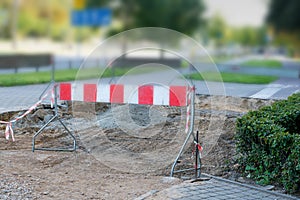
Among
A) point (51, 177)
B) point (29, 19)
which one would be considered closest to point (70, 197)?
point (51, 177)

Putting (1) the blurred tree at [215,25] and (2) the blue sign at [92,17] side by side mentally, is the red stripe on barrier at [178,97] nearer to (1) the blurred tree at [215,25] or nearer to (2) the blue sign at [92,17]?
(1) the blurred tree at [215,25]

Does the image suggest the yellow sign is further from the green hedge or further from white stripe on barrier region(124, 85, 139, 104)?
the green hedge

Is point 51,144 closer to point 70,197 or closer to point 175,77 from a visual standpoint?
point 70,197

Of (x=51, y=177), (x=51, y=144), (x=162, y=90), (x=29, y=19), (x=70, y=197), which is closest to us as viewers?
(x=70, y=197)

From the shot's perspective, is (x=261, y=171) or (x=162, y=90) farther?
(x=162, y=90)

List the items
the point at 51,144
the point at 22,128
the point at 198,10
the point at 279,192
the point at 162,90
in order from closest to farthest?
Answer: the point at 279,192 < the point at 162,90 < the point at 51,144 < the point at 22,128 < the point at 198,10

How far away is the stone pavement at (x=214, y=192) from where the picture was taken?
15.2 ft

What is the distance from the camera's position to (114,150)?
6820 millimetres

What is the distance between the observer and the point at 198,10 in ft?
41.2

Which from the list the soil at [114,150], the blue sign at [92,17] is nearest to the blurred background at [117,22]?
the blue sign at [92,17]

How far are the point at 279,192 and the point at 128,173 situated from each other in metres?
1.88

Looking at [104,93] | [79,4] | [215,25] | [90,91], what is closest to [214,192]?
[104,93]

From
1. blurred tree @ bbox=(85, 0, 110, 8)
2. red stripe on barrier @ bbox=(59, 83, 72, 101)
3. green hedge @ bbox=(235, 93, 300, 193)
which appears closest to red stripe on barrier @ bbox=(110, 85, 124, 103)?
red stripe on barrier @ bbox=(59, 83, 72, 101)

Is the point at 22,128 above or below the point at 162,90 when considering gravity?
below
